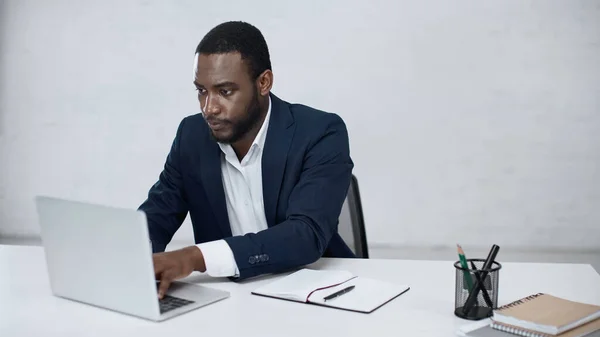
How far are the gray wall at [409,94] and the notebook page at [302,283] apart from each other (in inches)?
74.2

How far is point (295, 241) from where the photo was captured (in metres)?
1.80

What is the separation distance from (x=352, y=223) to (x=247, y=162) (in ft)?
1.38

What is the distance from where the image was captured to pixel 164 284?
1563 millimetres

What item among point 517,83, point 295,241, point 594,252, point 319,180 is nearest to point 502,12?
point 517,83

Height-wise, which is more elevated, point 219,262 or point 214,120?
point 214,120

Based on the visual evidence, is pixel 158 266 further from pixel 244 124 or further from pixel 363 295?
pixel 244 124

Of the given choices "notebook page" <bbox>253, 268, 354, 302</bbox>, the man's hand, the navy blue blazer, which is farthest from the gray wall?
the man's hand

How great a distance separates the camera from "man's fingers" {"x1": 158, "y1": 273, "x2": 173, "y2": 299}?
1.55 metres

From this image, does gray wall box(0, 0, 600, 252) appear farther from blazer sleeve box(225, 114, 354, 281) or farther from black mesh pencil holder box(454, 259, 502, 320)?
black mesh pencil holder box(454, 259, 502, 320)

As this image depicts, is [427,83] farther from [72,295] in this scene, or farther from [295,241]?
[72,295]

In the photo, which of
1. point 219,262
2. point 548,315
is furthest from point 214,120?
point 548,315

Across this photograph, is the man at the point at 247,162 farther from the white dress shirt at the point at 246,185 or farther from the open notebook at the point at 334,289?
the open notebook at the point at 334,289

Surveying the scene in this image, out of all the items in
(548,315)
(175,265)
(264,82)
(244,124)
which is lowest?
(548,315)

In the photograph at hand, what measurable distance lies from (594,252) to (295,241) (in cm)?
222
